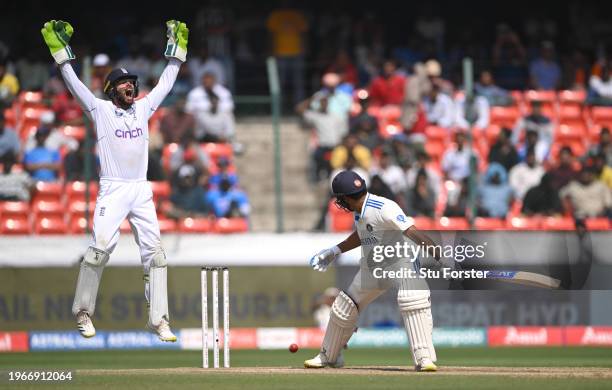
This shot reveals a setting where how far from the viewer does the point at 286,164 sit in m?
19.6

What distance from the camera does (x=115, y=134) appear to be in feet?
36.7

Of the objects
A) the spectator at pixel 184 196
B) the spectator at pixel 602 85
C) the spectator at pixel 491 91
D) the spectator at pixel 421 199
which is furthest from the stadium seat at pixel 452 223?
the spectator at pixel 602 85

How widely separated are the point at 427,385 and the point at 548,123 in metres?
10.5

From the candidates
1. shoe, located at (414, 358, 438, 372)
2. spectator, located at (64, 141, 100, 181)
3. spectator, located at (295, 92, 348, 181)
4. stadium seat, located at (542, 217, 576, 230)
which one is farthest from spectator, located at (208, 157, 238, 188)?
shoe, located at (414, 358, 438, 372)

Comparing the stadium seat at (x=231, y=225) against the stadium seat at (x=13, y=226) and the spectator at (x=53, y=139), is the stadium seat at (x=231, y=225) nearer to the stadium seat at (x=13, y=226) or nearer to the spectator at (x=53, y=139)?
the spectator at (x=53, y=139)

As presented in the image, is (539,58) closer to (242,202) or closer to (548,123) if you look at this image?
(548,123)

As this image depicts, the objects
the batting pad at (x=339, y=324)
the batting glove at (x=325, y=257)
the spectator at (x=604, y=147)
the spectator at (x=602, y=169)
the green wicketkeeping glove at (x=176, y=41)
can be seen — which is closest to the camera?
the batting pad at (x=339, y=324)

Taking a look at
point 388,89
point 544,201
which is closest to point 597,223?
point 544,201

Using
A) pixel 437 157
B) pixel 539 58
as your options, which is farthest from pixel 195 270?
pixel 539 58

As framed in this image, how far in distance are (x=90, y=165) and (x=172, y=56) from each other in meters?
7.12

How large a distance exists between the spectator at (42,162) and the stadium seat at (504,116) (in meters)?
6.44

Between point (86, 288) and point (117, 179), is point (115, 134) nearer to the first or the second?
point (117, 179)

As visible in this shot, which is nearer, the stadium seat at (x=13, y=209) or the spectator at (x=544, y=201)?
the stadium seat at (x=13, y=209)

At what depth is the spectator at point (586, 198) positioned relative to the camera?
18.6m
